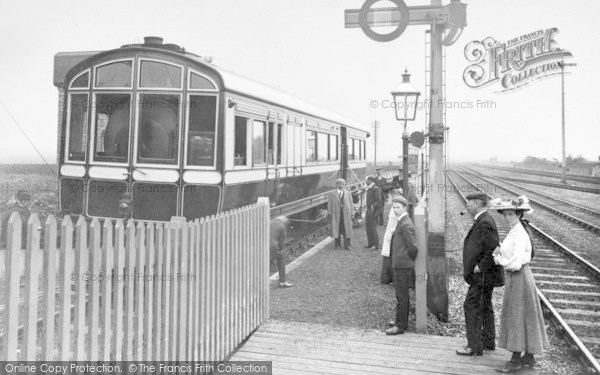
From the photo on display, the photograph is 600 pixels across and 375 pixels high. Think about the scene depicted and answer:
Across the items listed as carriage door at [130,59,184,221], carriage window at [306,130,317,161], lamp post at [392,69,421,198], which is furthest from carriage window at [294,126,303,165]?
carriage door at [130,59,184,221]

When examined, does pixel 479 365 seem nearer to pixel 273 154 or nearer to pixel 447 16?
pixel 447 16

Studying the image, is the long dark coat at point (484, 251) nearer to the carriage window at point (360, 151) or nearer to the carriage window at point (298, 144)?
the carriage window at point (298, 144)

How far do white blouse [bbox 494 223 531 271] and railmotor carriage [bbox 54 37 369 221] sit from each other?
4.22 meters

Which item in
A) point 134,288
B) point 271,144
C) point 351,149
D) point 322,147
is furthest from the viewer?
point 351,149

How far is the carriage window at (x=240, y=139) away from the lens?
8.05 meters

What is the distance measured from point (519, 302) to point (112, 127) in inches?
241

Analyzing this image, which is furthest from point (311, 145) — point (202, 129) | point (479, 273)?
point (479, 273)

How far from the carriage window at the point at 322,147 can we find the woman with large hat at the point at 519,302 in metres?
8.29

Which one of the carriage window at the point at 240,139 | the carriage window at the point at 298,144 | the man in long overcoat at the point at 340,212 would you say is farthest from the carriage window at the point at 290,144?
the carriage window at the point at 240,139

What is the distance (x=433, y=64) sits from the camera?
6.60m

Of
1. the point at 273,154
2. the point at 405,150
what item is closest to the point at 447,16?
the point at 405,150

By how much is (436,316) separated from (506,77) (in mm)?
4403

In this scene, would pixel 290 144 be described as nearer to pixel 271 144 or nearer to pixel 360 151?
pixel 271 144

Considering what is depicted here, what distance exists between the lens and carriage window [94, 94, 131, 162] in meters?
7.74
